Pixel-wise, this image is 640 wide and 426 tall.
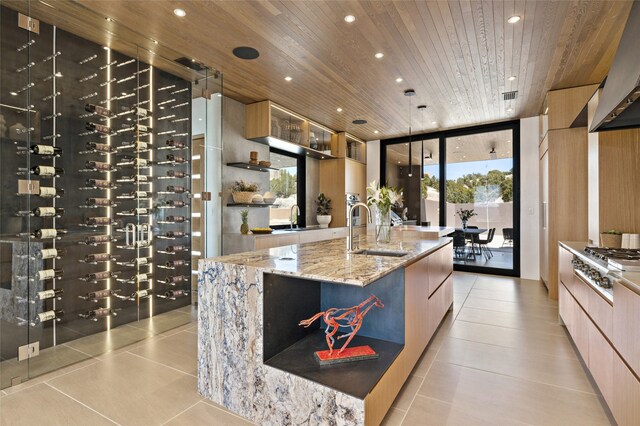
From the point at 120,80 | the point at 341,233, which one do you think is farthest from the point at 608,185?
the point at 120,80

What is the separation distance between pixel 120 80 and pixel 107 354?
8.65ft

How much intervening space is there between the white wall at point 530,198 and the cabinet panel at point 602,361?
13.6 ft

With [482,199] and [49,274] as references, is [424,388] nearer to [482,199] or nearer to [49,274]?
[49,274]

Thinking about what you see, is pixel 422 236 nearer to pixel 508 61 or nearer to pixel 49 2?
pixel 508 61

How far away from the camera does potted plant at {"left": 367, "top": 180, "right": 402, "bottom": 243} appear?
3107mm

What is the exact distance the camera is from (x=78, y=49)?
3158mm

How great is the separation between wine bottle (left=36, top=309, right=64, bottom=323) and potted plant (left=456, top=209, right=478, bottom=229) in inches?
257

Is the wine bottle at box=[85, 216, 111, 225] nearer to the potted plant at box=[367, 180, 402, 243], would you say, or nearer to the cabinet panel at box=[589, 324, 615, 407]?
the potted plant at box=[367, 180, 402, 243]

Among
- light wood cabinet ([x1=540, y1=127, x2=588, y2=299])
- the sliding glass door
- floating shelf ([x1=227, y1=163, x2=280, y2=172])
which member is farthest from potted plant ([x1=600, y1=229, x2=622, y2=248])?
floating shelf ([x1=227, y1=163, x2=280, y2=172])

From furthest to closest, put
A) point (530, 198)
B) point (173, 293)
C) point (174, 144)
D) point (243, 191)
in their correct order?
point (530, 198)
point (243, 191)
point (174, 144)
point (173, 293)

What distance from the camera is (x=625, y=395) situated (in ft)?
5.31

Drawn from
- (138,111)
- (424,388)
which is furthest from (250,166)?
(424,388)

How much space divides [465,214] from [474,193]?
18.0 inches

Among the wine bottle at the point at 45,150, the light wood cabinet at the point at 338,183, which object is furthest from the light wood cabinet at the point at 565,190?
the wine bottle at the point at 45,150
